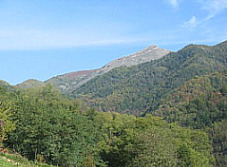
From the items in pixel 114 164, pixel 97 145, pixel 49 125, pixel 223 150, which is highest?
pixel 49 125

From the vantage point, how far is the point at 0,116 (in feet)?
175

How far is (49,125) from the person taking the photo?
59.9 meters

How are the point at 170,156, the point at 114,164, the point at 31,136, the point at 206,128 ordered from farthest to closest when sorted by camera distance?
the point at 206,128 → the point at 114,164 → the point at 31,136 → the point at 170,156

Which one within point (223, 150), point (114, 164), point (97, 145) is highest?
point (97, 145)

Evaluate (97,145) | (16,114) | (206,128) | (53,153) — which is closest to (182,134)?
(97,145)

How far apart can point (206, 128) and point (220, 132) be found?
9602 millimetres

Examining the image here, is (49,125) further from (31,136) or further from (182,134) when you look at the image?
(182,134)

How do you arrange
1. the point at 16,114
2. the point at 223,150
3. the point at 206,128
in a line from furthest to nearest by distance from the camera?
the point at 206,128 < the point at 223,150 < the point at 16,114

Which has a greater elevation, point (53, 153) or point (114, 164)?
point (53, 153)

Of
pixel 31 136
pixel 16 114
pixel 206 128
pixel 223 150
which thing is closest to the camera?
pixel 31 136

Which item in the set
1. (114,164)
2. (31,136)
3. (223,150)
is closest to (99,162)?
(114,164)

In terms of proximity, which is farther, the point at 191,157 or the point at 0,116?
the point at 191,157

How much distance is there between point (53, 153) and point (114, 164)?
18554 mm

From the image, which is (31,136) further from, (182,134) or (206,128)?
(206,128)
